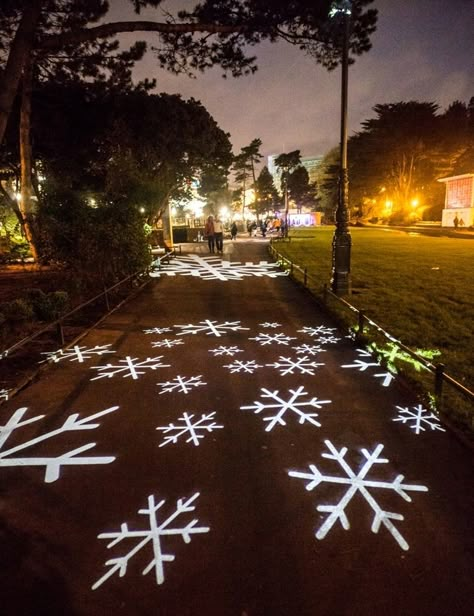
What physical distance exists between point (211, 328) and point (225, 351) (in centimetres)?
163

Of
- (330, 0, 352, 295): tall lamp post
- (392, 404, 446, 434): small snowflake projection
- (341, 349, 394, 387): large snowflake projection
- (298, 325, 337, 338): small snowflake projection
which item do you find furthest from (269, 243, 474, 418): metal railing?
(330, 0, 352, 295): tall lamp post

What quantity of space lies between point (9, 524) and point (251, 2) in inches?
547

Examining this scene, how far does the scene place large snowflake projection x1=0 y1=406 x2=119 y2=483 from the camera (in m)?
3.83

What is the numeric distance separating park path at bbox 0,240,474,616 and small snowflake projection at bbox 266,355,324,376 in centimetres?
5

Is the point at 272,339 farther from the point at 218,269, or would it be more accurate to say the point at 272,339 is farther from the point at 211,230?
the point at 211,230

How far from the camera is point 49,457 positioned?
3.95 m

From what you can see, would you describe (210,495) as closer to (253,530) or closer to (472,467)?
(253,530)

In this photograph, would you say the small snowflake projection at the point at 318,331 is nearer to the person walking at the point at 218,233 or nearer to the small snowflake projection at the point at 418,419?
the small snowflake projection at the point at 418,419

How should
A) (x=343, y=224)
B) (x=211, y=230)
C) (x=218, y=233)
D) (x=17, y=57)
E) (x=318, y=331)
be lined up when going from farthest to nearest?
(x=218, y=233) < (x=211, y=230) < (x=343, y=224) < (x=17, y=57) < (x=318, y=331)

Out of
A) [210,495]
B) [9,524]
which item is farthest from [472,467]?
[9,524]

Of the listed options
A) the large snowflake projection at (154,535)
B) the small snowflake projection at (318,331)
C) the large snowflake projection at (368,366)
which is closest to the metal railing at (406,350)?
the large snowflake projection at (368,366)

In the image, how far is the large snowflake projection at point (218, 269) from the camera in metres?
16.1

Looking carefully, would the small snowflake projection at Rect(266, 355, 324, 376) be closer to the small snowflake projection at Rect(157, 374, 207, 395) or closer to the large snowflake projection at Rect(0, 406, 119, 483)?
the small snowflake projection at Rect(157, 374, 207, 395)

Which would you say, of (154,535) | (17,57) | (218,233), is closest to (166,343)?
(154,535)
